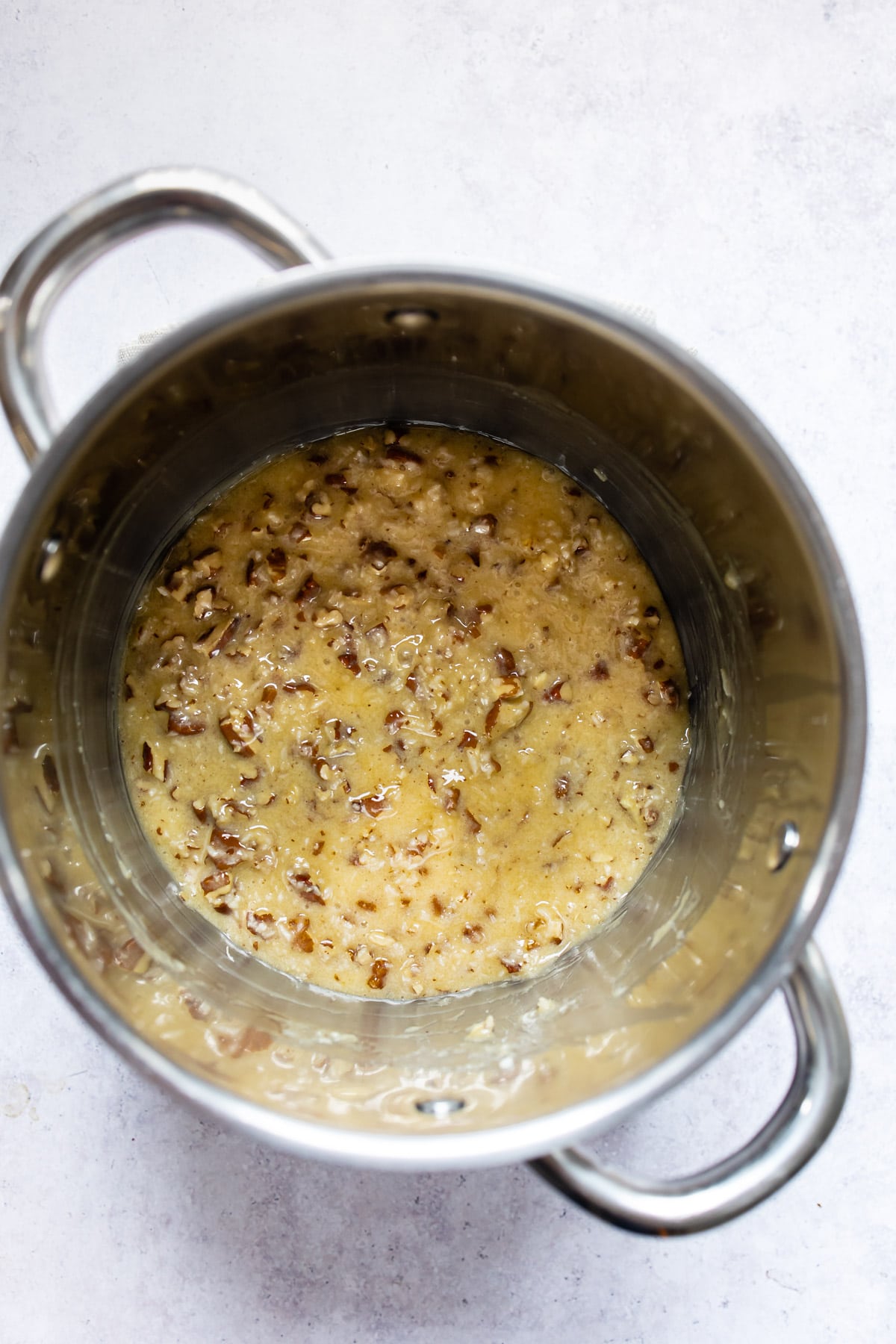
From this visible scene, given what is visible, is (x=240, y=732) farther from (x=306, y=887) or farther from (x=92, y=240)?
(x=92, y=240)

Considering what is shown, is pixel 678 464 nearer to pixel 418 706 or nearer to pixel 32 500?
pixel 418 706

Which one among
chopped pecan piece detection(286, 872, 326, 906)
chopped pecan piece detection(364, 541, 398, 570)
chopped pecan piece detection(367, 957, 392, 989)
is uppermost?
chopped pecan piece detection(364, 541, 398, 570)

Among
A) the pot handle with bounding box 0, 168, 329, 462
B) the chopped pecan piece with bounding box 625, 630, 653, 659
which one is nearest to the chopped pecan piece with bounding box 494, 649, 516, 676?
the chopped pecan piece with bounding box 625, 630, 653, 659

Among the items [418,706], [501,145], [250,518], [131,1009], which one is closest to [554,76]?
[501,145]

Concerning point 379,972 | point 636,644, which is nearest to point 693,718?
point 636,644

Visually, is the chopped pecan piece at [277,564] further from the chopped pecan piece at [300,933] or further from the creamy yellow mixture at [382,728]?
the chopped pecan piece at [300,933]

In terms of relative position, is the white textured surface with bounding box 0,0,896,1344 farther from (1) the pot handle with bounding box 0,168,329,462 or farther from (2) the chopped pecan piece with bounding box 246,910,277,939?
Result: (1) the pot handle with bounding box 0,168,329,462
